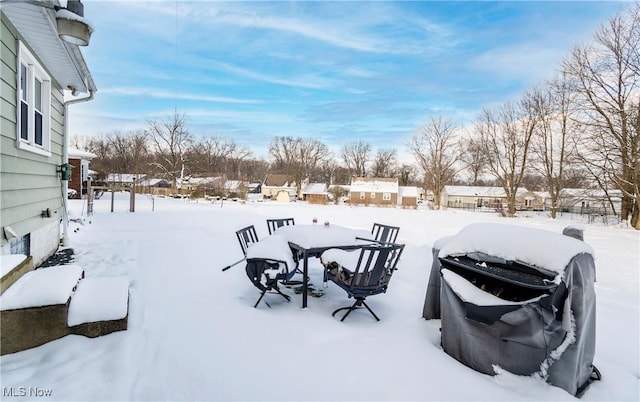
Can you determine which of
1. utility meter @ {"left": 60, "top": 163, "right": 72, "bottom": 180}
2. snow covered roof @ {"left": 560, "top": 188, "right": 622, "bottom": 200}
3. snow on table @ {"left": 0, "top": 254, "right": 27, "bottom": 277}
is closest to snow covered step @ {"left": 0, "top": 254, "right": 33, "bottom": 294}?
snow on table @ {"left": 0, "top": 254, "right": 27, "bottom": 277}

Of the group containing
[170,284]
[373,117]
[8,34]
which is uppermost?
[373,117]

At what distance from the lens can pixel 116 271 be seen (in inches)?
194

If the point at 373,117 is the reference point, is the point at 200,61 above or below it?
below

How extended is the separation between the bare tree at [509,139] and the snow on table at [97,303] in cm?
2921

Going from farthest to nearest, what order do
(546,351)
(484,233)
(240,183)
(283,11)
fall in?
(240,183), (283,11), (484,233), (546,351)

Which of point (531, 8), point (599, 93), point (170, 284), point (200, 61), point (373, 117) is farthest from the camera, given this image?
point (373, 117)

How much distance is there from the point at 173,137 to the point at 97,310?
37377mm

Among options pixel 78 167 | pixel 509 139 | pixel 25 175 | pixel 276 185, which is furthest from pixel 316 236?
pixel 276 185

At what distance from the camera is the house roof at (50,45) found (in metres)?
3.42

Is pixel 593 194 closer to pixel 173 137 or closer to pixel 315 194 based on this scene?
pixel 315 194

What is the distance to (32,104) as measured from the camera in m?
4.48

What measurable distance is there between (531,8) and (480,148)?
24876mm

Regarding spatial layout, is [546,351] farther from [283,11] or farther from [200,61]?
[200,61]

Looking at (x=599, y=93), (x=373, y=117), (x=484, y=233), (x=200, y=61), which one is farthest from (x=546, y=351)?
(x=373, y=117)
